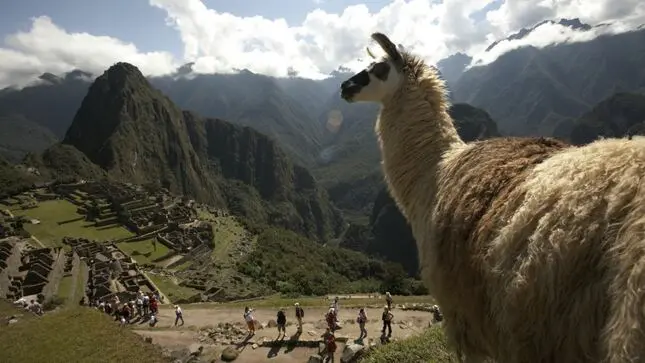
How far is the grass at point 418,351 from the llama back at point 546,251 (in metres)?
5.42

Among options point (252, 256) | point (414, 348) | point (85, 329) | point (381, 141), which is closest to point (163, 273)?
point (252, 256)

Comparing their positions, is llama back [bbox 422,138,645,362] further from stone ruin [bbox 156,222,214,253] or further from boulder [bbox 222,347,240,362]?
stone ruin [bbox 156,222,214,253]

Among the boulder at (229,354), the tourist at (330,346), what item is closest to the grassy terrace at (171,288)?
the boulder at (229,354)

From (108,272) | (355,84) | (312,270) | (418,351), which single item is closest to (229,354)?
(418,351)

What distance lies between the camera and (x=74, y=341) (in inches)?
619

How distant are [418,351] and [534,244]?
722 centimetres

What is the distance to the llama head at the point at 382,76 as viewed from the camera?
5.09 meters

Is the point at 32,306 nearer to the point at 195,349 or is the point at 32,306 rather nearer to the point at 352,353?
the point at 195,349

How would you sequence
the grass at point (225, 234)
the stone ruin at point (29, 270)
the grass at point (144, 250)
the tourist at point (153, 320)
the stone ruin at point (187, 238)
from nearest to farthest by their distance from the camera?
the tourist at point (153, 320), the stone ruin at point (29, 270), the grass at point (144, 250), the stone ruin at point (187, 238), the grass at point (225, 234)

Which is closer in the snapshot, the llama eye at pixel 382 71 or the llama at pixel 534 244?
the llama at pixel 534 244

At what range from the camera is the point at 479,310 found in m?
3.33

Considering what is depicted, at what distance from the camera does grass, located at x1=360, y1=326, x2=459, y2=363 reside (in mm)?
8727

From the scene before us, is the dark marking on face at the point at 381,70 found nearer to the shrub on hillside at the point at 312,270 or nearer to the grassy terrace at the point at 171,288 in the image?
the grassy terrace at the point at 171,288

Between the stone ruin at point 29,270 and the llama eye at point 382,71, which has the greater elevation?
the llama eye at point 382,71
